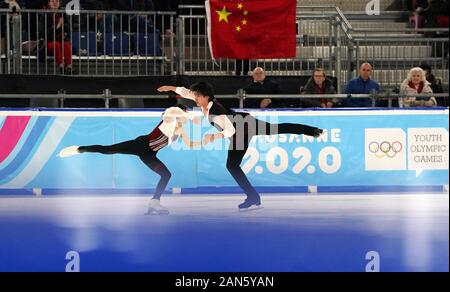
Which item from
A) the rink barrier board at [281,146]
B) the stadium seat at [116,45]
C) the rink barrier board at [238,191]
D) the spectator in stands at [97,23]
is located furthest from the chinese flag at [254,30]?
the rink barrier board at [238,191]

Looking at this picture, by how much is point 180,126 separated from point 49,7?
12.9ft

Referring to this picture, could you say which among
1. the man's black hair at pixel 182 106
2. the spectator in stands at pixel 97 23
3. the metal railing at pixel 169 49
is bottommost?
the man's black hair at pixel 182 106

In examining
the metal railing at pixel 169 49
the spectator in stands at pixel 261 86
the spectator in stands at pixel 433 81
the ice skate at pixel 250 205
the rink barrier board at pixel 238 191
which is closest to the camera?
the ice skate at pixel 250 205

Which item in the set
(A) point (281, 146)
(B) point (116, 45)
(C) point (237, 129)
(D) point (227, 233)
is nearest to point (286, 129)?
(A) point (281, 146)

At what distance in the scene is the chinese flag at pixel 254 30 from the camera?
615 inches

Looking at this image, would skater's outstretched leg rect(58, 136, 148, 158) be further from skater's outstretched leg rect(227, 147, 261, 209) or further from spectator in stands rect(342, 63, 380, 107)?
spectator in stands rect(342, 63, 380, 107)

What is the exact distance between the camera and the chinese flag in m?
15.6

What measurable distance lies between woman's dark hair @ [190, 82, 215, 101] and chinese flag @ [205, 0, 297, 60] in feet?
2.70

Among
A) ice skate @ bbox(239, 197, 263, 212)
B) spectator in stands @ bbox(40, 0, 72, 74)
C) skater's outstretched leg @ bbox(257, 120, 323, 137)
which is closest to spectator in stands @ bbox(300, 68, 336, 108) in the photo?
skater's outstretched leg @ bbox(257, 120, 323, 137)

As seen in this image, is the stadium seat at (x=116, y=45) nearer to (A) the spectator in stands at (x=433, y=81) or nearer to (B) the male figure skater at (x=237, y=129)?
(B) the male figure skater at (x=237, y=129)

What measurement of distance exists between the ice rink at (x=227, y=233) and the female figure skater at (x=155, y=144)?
0.60m

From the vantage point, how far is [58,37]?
632 inches

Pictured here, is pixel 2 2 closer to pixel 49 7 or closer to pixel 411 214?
pixel 49 7

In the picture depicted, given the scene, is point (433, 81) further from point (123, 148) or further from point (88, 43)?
point (88, 43)
